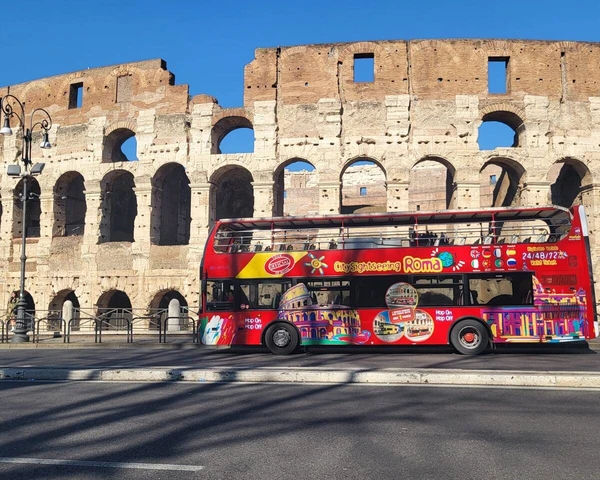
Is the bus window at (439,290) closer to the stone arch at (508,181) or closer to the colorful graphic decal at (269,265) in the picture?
the colorful graphic decal at (269,265)

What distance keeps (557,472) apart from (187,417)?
3506 millimetres

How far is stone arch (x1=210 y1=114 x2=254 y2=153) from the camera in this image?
79.6ft

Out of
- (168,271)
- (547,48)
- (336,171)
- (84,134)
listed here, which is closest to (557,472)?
(336,171)

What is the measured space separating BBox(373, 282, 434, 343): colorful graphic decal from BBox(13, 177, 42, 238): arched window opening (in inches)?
735

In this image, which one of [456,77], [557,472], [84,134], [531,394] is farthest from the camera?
[84,134]

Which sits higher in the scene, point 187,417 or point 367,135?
point 367,135

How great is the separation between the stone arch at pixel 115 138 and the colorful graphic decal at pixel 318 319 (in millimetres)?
15004

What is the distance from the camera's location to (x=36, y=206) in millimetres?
29828

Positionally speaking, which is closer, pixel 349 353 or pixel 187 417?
pixel 187 417

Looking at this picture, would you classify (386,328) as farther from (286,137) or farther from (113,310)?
(113,310)

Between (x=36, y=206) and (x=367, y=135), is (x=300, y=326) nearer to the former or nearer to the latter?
(x=367, y=135)

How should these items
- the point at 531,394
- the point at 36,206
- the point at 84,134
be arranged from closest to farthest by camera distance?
the point at 531,394, the point at 84,134, the point at 36,206

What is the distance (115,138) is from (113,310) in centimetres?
833

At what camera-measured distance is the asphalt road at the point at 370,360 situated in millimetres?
10188
